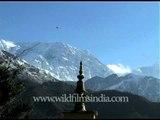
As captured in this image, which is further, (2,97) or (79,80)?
(2,97)

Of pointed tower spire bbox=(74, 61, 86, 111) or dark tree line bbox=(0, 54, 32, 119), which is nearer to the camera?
pointed tower spire bbox=(74, 61, 86, 111)

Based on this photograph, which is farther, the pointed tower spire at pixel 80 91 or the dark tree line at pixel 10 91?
the dark tree line at pixel 10 91

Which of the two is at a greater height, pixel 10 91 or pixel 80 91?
pixel 10 91

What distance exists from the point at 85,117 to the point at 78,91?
4.24ft

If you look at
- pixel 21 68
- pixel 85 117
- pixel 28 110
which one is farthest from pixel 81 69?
pixel 28 110

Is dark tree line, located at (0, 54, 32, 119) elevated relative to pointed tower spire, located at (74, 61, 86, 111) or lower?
elevated

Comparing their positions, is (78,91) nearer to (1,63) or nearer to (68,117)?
(68,117)

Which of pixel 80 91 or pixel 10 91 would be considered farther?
pixel 10 91

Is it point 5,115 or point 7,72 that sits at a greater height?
point 7,72

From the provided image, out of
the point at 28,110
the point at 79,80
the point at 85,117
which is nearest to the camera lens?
the point at 85,117

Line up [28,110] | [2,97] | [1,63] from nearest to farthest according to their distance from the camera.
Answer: [2,97] → [1,63] → [28,110]

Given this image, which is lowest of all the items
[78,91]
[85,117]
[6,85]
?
[85,117]

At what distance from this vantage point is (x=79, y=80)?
55.1 ft

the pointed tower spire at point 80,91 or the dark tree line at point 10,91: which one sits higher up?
the dark tree line at point 10,91
